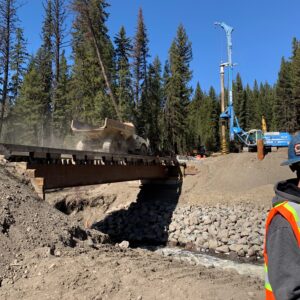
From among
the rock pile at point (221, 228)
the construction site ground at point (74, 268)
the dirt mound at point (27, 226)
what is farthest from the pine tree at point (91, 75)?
the dirt mound at point (27, 226)

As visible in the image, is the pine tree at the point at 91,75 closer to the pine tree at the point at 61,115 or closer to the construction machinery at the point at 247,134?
the pine tree at the point at 61,115

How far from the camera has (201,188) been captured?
81.5ft

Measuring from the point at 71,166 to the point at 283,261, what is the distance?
13.9 m

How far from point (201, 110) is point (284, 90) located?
1439 centimetres

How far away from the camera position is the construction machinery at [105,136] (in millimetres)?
18844

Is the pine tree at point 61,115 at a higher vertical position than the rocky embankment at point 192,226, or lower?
higher

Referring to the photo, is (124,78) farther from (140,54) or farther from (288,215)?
(288,215)

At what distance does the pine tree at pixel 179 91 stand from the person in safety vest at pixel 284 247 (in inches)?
1742

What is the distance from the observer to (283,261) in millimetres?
1799

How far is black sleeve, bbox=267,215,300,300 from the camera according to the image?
175 cm

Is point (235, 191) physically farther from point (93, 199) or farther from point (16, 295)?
point (16, 295)

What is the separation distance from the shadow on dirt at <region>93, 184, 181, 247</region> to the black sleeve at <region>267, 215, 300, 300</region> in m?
18.7

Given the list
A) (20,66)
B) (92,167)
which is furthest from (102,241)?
(20,66)

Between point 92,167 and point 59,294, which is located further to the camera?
point 92,167
